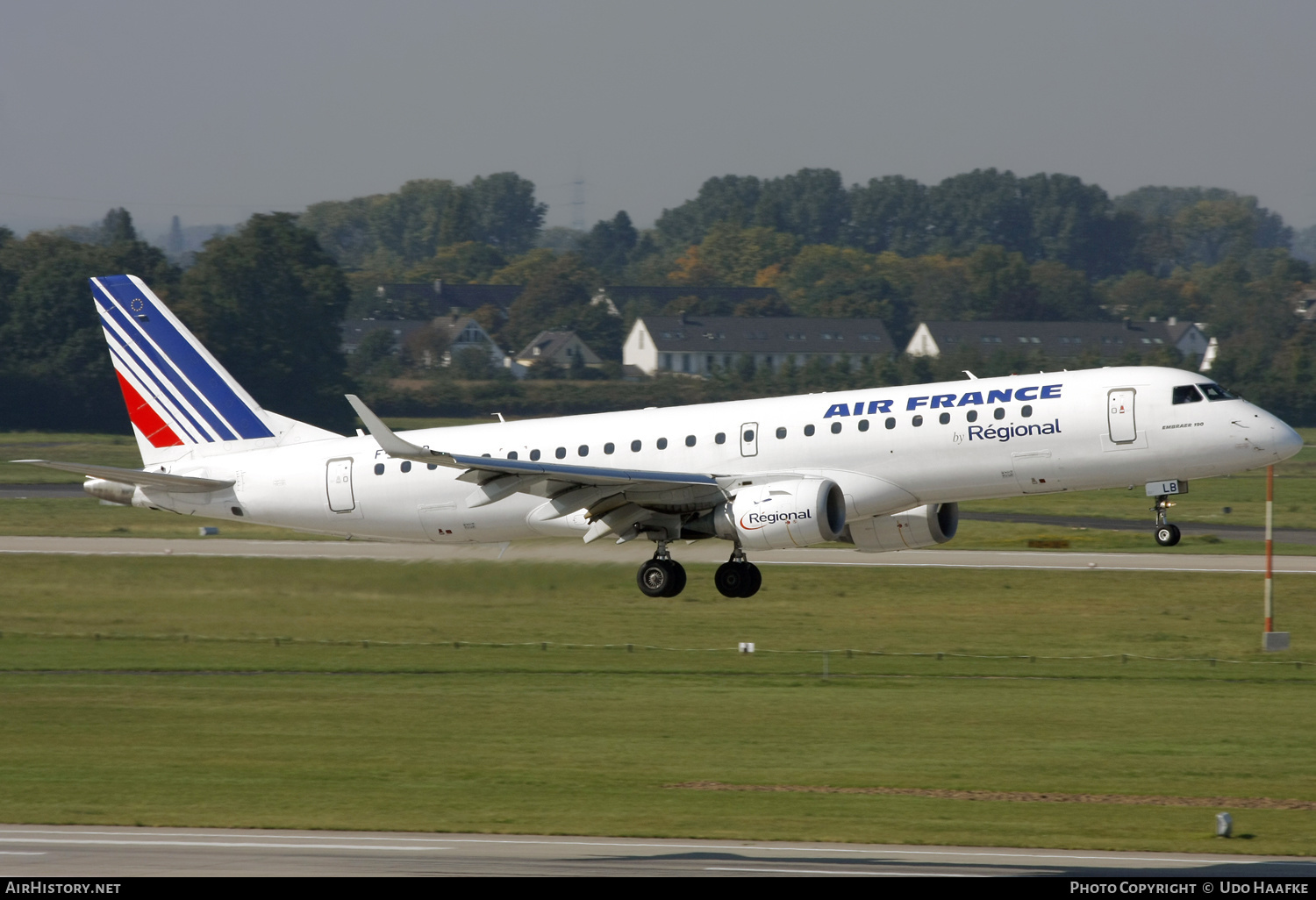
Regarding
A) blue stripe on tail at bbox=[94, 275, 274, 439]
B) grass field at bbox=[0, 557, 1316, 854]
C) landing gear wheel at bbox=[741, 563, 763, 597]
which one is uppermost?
blue stripe on tail at bbox=[94, 275, 274, 439]

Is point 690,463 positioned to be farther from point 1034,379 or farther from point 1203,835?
point 1203,835

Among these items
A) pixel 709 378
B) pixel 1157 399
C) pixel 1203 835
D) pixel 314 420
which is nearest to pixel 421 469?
pixel 1157 399

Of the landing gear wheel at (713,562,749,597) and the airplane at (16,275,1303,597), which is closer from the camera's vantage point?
the airplane at (16,275,1303,597)

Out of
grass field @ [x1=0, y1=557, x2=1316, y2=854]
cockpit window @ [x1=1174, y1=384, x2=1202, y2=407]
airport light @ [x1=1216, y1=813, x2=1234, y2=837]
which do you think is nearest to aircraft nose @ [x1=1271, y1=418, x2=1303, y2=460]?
cockpit window @ [x1=1174, y1=384, x2=1202, y2=407]

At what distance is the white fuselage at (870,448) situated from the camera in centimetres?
3934

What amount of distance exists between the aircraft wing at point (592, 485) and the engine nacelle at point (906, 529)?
386cm

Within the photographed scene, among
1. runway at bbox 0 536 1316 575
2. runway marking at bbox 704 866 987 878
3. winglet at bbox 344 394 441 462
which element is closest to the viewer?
runway marking at bbox 704 866 987 878

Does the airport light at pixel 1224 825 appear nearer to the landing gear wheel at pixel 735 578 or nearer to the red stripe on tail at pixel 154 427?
the landing gear wheel at pixel 735 578

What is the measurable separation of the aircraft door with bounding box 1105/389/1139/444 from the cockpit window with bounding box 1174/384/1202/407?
1.02 metres

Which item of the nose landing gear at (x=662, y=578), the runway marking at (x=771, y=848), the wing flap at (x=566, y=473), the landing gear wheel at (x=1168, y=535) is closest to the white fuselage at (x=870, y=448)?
the landing gear wheel at (x=1168, y=535)

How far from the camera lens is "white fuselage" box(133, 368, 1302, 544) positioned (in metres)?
39.3

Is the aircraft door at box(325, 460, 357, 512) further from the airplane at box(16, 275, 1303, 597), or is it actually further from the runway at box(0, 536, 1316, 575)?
the runway at box(0, 536, 1316, 575)

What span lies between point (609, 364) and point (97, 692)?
447 ft

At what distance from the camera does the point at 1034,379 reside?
4069 cm
